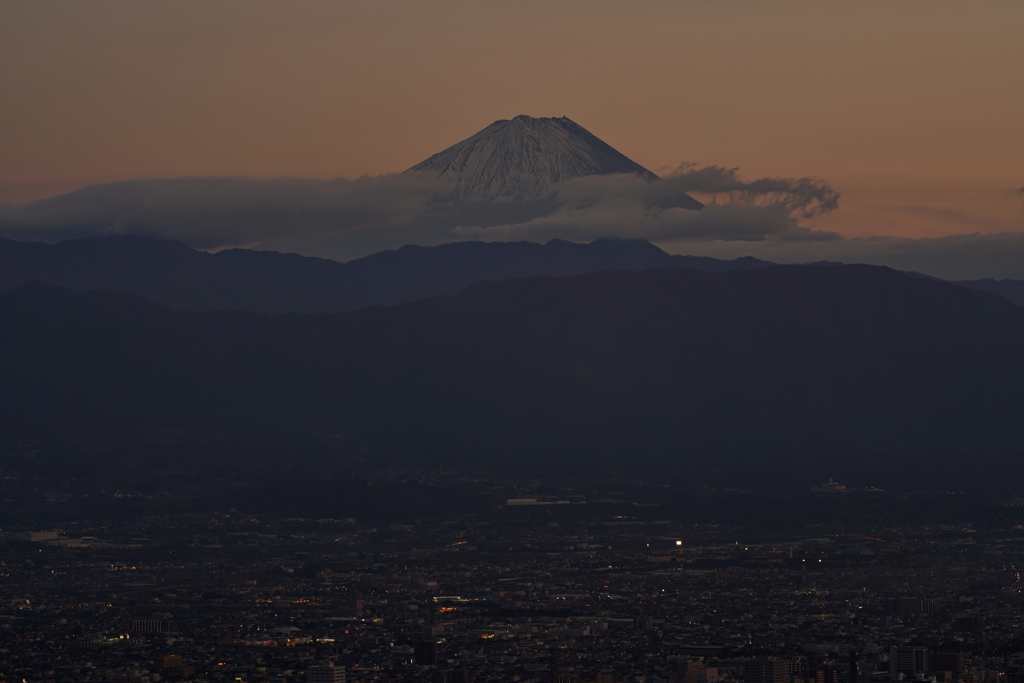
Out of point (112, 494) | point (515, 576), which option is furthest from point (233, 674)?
point (112, 494)

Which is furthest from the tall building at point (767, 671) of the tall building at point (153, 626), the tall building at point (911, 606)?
the tall building at point (153, 626)

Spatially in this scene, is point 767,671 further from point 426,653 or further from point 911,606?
point 911,606

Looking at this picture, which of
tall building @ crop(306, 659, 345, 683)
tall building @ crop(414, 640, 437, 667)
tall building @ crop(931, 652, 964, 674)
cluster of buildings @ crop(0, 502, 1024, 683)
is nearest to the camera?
tall building @ crop(306, 659, 345, 683)

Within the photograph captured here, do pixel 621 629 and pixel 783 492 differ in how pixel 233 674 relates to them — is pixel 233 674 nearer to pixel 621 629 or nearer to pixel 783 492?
pixel 621 629

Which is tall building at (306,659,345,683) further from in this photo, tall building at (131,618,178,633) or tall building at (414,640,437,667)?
tall building at (131,618,178,633)

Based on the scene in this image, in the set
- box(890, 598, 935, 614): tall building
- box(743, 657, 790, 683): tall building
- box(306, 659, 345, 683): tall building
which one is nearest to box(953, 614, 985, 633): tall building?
box(890, 598, 935, 614): tall building

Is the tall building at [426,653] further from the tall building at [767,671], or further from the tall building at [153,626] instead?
the tall building at [153,626]
